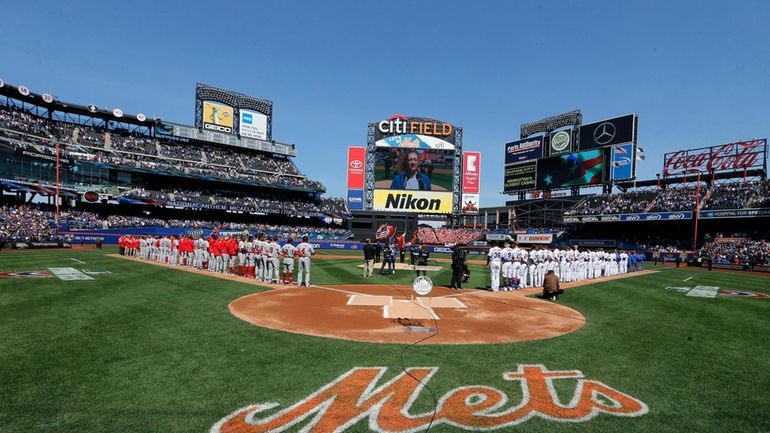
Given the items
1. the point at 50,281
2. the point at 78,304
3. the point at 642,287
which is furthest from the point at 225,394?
the point at 642,287

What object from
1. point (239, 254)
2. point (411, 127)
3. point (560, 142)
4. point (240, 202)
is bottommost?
point (239, 254)

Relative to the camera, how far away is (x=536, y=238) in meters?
53.3

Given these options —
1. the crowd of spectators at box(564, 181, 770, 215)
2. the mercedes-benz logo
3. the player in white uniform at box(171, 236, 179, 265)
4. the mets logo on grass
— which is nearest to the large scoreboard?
the mercedes-benz logo

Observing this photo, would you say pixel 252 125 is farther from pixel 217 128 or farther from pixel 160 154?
pixel 160 154

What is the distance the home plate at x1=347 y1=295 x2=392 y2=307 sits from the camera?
12.4 m

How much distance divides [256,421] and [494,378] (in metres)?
3.36

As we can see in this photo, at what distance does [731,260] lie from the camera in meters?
35.0

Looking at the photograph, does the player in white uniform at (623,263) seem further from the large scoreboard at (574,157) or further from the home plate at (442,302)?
the large scoreboard at (574,157)

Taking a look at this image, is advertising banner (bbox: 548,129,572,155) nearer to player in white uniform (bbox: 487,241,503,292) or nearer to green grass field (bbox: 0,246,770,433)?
player in white uniform (bbox: 487,241,503,292)

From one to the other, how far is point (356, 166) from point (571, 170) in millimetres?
28112

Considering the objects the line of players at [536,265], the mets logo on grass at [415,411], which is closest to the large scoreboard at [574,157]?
the line of players at [536,265]

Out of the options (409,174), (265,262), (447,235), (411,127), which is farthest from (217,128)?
(265,262)

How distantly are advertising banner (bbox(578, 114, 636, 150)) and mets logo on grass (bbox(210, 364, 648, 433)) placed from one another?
1977 inches

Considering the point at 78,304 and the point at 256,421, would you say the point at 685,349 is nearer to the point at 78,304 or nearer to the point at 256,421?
the point at 256,421
